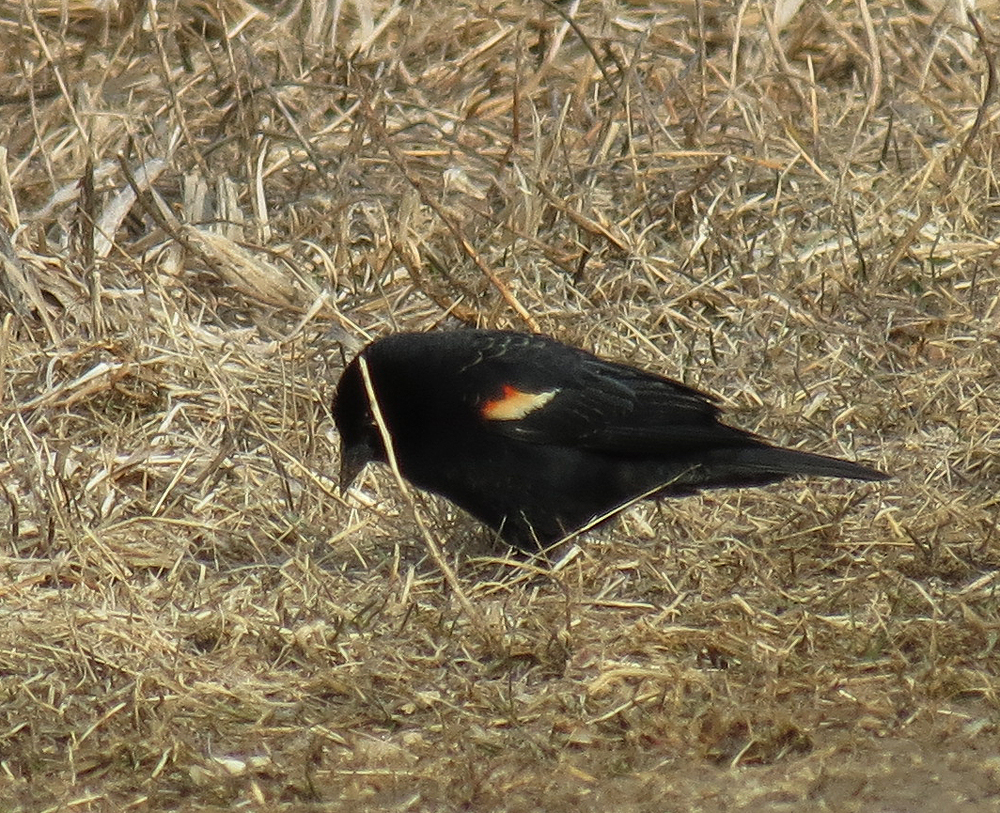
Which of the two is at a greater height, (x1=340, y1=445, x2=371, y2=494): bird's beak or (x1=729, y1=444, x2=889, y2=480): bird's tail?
(x1=729, y1=444, x2=889, y2=480): bird's tail

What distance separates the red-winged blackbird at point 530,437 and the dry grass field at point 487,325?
157 mm

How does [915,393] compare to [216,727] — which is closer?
[216,727]

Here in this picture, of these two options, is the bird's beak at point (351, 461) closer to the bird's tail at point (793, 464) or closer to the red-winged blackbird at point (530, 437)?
the red-winged blackbird at point (530, 437)

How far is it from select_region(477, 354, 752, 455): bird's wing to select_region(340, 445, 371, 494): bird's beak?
13.4 inches

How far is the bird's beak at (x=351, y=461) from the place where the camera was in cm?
439

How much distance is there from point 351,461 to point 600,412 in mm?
665

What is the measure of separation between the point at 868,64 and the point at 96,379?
11.8 ft

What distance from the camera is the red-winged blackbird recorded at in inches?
169

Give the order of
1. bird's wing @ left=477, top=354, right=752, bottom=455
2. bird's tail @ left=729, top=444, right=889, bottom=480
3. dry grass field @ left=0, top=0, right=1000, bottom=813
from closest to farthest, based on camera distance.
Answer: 1. dry grass field @ left=0, top=0, right=1000, bottom=813
2. bird's tail @ left=729, top=444, right=889, bottom=480
3. bird's wing @ left=477, top=354, right=752, bottom=455

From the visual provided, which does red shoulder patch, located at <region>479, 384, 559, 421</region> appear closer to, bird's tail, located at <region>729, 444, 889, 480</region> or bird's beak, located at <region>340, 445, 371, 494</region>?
bird's beak, located at <region>340, 445, 371, 494</region>

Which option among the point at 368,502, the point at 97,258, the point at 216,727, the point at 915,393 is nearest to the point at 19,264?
the point at 97,258

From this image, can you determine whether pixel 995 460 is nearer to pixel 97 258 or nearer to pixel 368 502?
pixel 368 502

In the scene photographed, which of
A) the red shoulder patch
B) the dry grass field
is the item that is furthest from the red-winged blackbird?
the dry grass field

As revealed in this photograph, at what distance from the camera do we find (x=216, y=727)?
342 cm
